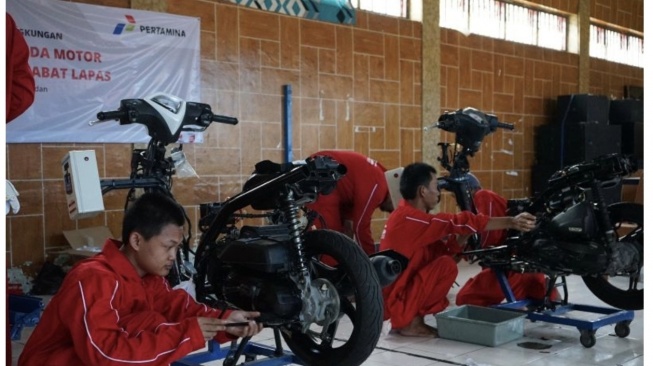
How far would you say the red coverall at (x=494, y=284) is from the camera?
4816 millimetres

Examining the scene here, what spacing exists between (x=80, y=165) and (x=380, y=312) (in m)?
1.61

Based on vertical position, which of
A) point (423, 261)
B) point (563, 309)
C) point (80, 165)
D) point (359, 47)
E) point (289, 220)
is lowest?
point (563, 309)

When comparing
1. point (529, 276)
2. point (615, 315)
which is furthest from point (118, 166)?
point (615, 315)

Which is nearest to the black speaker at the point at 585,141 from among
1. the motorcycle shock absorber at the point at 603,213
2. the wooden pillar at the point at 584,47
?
the wooden pillar at the point at 584,47

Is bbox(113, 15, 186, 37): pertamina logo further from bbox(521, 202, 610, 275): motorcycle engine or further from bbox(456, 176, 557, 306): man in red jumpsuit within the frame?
bbox(521, 202, 610, 275): motorcycle engine

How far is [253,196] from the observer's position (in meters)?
Result: 2.95

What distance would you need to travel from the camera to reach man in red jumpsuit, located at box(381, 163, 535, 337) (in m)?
4.25

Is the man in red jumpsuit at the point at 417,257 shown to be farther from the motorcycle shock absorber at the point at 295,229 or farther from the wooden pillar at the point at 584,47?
the wooden pillar at the point at 584,47

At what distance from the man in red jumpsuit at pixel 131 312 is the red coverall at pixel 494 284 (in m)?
A: 2.60

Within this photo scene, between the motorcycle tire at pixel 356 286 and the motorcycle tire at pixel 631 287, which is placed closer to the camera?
the motorcycle tire at pixel 356 286

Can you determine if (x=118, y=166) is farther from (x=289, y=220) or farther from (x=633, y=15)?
(x=633, y=15)

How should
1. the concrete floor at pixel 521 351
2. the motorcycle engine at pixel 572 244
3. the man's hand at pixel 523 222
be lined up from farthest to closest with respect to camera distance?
the man's hand at pixel 523 222, the motorcycle engine at pixel 572 244, the concrete floor at pixel 521 351

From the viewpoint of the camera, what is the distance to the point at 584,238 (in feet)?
13.1

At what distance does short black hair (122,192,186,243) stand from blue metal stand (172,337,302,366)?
780 millimetres
